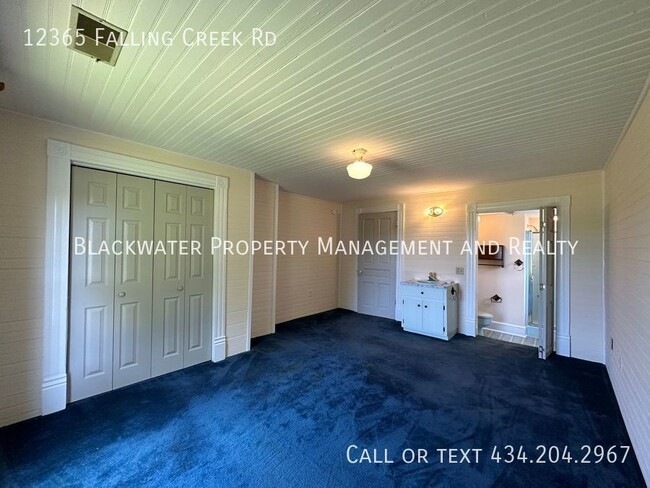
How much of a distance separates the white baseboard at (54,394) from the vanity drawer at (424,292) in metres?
4.32

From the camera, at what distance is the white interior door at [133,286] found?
2.70 meters

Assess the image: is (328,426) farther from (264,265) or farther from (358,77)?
(264,265)

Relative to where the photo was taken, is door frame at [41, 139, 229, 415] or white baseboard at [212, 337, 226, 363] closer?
door frame at [41, 139, 229, 415]

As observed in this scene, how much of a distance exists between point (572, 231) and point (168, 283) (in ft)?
16.5

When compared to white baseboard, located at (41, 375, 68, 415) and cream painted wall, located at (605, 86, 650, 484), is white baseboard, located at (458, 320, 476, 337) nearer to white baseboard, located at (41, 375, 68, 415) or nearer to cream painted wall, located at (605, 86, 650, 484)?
cream painted wall, located at (605, 86, 650, 484)

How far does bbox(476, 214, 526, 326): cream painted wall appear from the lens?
17.9 ft

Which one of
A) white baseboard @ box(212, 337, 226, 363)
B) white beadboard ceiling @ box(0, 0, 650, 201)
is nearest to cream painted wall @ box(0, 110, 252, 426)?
white beadboard ceiling @ box(0, 0, 650, 201)

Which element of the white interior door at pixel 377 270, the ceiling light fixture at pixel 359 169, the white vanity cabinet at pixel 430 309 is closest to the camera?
the ceiling light fixture at pixel 359 169

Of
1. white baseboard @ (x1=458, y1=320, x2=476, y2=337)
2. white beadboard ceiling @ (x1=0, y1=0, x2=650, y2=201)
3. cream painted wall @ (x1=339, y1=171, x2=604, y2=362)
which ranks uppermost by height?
white beadboard ceiling @ (x1=0, y1=0, x2=650, y2=201)

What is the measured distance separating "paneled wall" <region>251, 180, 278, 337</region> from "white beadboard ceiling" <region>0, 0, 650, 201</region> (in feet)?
4.76

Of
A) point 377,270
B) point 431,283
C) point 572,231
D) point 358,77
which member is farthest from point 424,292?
point 358,77

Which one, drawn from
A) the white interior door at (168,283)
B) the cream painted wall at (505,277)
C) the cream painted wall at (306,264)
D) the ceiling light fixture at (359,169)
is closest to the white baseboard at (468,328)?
the cream painted wall at (505,277)

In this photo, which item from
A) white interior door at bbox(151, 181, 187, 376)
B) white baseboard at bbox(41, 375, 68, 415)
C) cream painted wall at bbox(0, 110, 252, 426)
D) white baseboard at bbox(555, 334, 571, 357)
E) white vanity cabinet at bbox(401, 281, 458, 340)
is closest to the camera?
cream painted wall at bbox(0, 110, 252, 426)

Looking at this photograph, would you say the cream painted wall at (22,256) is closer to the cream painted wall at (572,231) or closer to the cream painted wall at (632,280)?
the cream painted wall at (632,280)
